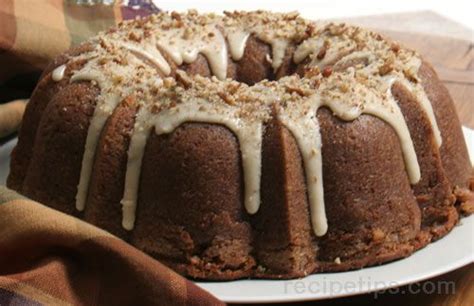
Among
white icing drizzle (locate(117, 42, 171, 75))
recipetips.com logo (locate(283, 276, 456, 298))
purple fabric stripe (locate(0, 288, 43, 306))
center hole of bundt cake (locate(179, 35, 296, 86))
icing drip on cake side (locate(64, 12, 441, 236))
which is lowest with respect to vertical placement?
recipetips.com logo (locate(283, 276, 456, 298))

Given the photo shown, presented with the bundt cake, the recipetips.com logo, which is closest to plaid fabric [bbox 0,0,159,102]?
the bundt cake

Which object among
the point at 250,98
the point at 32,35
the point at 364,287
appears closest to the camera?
the point at 364,287

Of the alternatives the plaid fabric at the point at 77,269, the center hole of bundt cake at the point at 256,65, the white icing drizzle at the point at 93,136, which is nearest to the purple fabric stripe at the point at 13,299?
the plaid fabric at the point at 77,269

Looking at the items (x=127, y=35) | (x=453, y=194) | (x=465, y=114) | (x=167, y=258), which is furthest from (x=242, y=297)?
(x=465, y=114)

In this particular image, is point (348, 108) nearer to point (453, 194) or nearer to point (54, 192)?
point (453, 194)

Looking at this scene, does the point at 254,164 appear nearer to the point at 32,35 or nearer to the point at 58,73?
the point at 58,73

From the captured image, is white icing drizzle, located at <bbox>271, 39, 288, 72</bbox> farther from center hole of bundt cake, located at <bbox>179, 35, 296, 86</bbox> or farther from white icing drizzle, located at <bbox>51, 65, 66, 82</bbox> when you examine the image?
white icing drizzle, located at <bbox>51, 65, 66, 82</bbox>

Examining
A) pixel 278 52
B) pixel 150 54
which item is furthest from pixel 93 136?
pixel 278 52
